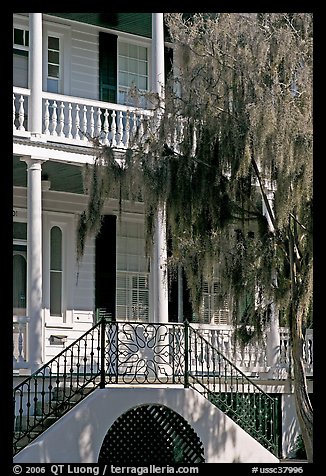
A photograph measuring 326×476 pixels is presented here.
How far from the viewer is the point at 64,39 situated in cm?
2008

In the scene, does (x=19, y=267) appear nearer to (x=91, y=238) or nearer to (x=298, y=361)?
(x=91, y=238)

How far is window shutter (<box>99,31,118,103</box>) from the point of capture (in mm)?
20469

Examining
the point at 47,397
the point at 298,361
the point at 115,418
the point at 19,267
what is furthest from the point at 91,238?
the point at 298,361

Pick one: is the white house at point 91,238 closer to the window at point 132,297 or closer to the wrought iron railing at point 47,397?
the window at point 132,297

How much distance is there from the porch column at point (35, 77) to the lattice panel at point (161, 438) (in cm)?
482

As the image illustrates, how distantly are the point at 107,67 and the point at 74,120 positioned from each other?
170 cm

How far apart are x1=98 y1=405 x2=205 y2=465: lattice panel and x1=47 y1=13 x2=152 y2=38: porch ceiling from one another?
25.0ft

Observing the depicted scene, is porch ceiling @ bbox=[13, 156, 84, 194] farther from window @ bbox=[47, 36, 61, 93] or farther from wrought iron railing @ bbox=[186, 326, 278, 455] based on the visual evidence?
wrought iron railing @ bbox=[186, 326, 278, 455]

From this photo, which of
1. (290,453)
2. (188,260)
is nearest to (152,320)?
(290,453)

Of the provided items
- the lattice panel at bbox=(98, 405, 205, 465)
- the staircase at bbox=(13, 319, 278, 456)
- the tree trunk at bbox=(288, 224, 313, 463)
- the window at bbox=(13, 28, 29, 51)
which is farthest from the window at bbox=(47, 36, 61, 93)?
the tree trunk at bbox=(288, 224, 313, 463)

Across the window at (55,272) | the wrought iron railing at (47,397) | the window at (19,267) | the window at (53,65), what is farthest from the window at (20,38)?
the wrought iron railing at (47,397)

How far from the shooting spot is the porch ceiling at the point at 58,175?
1827 centimetres

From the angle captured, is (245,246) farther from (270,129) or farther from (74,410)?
(74,410)

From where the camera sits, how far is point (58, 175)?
18969 mm
